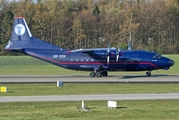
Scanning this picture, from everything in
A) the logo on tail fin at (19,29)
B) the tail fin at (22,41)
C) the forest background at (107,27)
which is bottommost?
the tail fin at (22,41)

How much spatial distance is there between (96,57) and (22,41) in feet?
27.4

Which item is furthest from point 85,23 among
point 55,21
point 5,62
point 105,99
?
point 105,99

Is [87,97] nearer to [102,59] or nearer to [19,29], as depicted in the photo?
[102,59]

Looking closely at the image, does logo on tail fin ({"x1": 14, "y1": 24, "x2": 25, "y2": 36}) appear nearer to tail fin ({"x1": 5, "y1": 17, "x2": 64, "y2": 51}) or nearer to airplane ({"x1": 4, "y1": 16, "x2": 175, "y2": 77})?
tail fin ({"x1": 5, "y1": 17, "x2": 64, "y2": 51})

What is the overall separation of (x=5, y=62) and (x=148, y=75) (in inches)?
1412

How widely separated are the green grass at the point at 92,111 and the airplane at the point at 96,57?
23.5m

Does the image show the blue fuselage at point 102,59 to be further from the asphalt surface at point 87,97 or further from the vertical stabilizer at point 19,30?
the asphalt surface at point 87,97

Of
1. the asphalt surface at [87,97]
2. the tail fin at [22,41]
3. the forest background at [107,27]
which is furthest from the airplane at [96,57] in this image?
the forest background at [107,27]

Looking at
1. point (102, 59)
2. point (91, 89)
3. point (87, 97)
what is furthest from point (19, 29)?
point (87, 97)

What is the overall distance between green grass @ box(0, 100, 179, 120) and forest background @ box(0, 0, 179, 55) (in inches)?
3541

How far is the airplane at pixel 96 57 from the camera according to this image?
5400cm

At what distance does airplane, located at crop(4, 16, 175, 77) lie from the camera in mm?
54000

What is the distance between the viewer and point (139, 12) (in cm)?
12581

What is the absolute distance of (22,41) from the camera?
55906 mm
